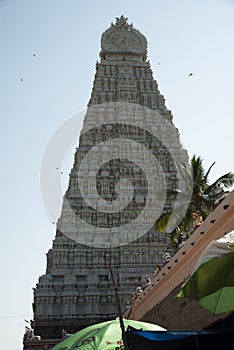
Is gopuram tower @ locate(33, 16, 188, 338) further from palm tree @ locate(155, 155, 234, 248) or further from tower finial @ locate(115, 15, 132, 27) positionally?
palm tree @ locate(155, 155, 234, 248)

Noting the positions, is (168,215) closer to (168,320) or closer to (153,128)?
(168,320)

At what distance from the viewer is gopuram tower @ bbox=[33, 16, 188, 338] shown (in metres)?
37.8

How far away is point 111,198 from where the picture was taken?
43.3 meters

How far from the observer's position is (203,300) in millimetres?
5656

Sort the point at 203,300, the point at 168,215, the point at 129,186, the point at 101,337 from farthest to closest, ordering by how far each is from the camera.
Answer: the point at 129,186
the point at 168,215
the point at 101,337
the point at 203,300

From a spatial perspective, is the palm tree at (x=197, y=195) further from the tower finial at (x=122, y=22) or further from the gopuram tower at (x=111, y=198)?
the tower finial at (x=122, y=22)

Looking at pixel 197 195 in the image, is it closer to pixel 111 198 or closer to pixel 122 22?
pixel 111 198

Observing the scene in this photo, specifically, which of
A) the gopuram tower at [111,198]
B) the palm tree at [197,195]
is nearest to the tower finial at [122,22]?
the gopuram tower at [111,198]

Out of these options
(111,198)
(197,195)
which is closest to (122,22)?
(111,198)

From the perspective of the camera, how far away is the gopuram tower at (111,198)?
124 feet

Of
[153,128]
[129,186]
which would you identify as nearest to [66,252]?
[129,186]

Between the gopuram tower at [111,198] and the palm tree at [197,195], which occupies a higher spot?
the gopuram tower at [111,198]

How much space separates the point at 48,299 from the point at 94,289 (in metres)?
3.55

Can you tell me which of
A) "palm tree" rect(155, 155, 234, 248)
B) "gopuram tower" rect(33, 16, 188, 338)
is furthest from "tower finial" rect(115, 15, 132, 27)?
"palm tree" rect(155, 155, 234, 248)
